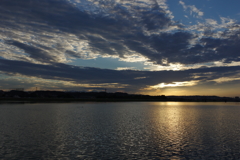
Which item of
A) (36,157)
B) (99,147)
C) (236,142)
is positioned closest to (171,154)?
(99,147)

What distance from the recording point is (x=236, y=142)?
28141 mm

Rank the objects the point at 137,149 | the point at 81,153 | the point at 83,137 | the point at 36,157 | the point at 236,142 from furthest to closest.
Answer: the point at 83,137 → the point at 236,142 → the point at 137,149 → the point at 81,153 → the point at 36,157

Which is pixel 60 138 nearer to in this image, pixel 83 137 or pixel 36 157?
pixel 83 137

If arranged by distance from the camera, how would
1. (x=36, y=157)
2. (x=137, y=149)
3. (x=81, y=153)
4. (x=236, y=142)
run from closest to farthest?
(x=36, y=157) < (x=81, y=153) < (x=137, y=149) < (x=236, y=142)

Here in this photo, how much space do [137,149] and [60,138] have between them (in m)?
12.1

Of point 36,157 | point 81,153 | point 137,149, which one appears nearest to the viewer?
point 36,157

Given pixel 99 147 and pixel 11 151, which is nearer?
pixel 11 151

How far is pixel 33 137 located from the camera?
1153 inches

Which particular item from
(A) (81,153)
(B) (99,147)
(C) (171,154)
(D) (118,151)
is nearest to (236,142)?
(C) (171,154)

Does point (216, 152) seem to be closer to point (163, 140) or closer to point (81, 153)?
point (163, 140)

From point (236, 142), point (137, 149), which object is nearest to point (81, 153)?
point (137, 149)

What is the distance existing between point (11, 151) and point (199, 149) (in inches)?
862

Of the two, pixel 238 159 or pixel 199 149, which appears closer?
pixel 238 159

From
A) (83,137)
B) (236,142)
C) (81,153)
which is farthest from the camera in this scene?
(83,137)
